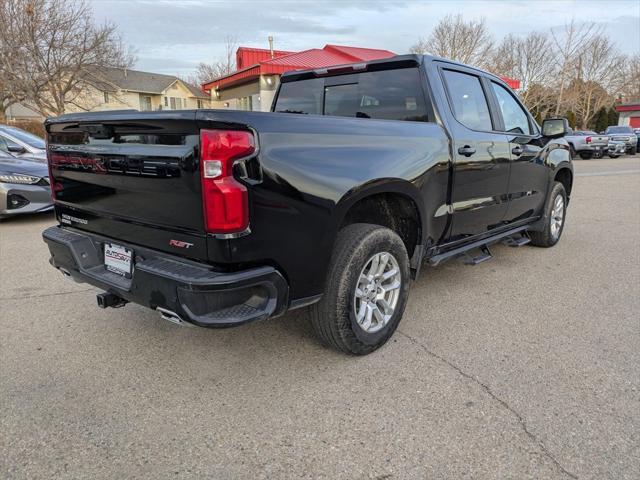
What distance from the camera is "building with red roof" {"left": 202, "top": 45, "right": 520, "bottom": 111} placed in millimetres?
18500

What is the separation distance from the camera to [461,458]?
7.07 feet

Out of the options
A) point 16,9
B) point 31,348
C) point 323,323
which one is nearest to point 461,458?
point 323,323

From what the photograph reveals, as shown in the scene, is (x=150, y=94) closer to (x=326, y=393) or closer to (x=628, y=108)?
(x=628, y=108)

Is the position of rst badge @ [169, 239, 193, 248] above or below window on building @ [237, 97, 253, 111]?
below

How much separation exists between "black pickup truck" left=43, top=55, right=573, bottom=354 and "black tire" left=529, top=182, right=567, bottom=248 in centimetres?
161

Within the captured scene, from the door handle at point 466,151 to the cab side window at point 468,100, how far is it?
0.69 ft

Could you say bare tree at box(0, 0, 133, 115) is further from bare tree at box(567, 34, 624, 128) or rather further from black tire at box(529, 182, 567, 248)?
bare tree at box(567, 34, 624, 128)

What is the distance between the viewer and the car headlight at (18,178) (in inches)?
274

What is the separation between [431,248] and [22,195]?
634cm

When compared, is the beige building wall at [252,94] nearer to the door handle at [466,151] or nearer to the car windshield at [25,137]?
the car windshield at [25,137]

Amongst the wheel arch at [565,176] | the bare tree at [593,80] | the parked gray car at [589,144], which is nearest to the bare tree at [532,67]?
the bare tree at [593,80]

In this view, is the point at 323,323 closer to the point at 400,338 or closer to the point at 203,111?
the point at 400,338

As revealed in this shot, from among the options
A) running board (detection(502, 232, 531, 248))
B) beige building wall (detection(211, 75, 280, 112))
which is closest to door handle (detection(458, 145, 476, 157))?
running board (detection(502, 232, 531, 248))

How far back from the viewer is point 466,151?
145 inches
